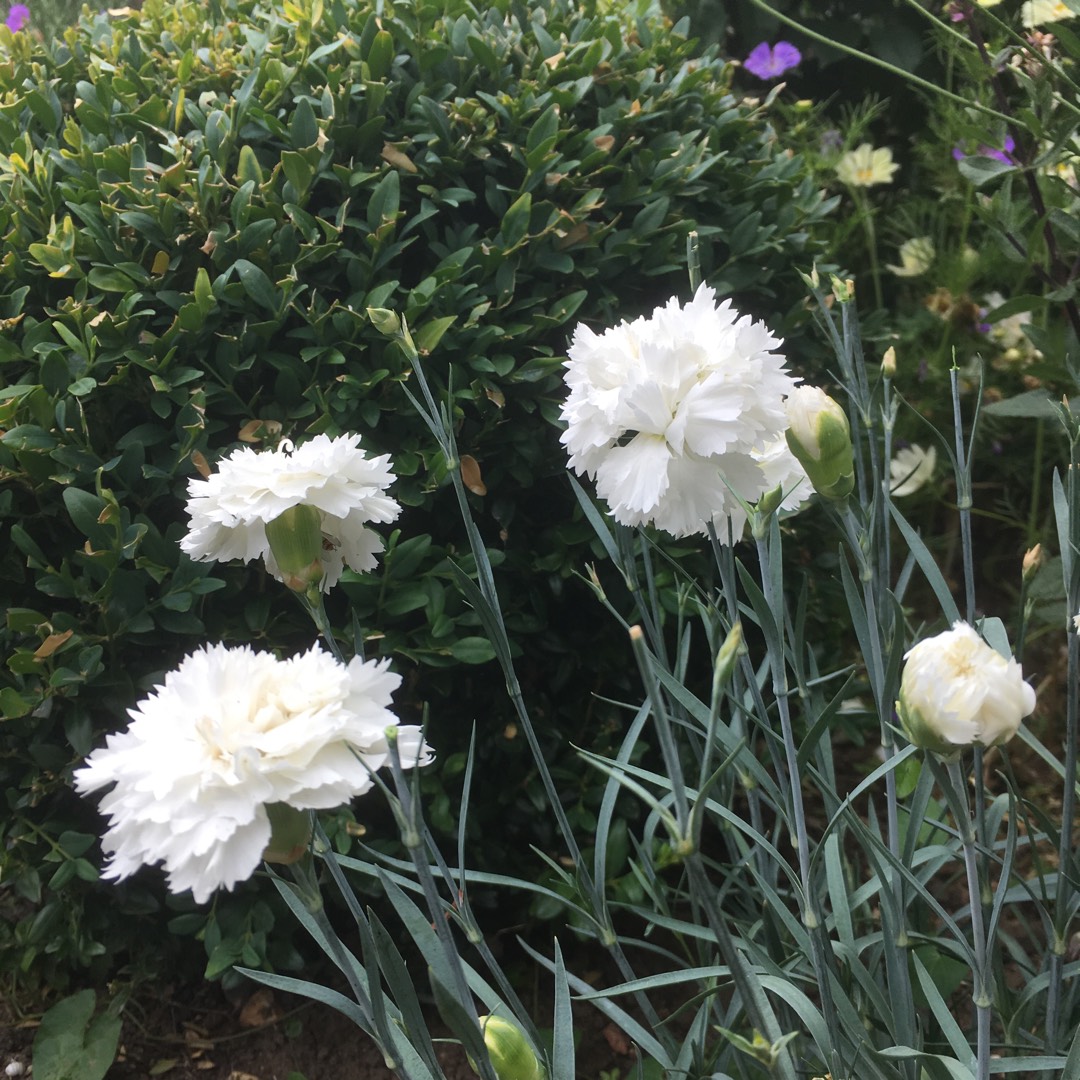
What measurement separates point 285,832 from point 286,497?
0.21 metres

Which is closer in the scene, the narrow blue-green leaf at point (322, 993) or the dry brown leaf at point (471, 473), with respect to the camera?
the narrow blue-green leaf at point (322, 993)

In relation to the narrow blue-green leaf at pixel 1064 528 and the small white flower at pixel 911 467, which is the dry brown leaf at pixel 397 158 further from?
the small white flower at pixel 911 467

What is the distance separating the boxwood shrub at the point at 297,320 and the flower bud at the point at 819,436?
444mm

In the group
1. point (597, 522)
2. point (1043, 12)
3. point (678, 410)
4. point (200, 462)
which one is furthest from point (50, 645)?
point (1043, 12)

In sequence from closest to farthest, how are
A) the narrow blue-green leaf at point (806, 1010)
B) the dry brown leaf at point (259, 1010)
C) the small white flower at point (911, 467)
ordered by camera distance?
the narrow blue-green leaf at point (806, 1010) → the dry brown leaf at point (259, 1010) → the small white flower at point (911, 467)

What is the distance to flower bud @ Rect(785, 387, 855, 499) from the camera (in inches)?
25.1

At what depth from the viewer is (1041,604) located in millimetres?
1549

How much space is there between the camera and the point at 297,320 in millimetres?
1118

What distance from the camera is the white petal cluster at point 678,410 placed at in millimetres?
592

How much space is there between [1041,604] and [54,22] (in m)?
2.13

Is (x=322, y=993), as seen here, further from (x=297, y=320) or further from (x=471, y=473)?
(x=297, y=320)

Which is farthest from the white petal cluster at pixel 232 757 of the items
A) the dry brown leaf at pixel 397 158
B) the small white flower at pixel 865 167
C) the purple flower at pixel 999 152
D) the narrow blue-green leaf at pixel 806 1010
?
the small white flower at pixel 865 167

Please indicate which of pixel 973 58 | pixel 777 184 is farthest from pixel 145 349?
pixel 973 58

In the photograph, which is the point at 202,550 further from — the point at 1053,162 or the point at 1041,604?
the point at 1041,604
